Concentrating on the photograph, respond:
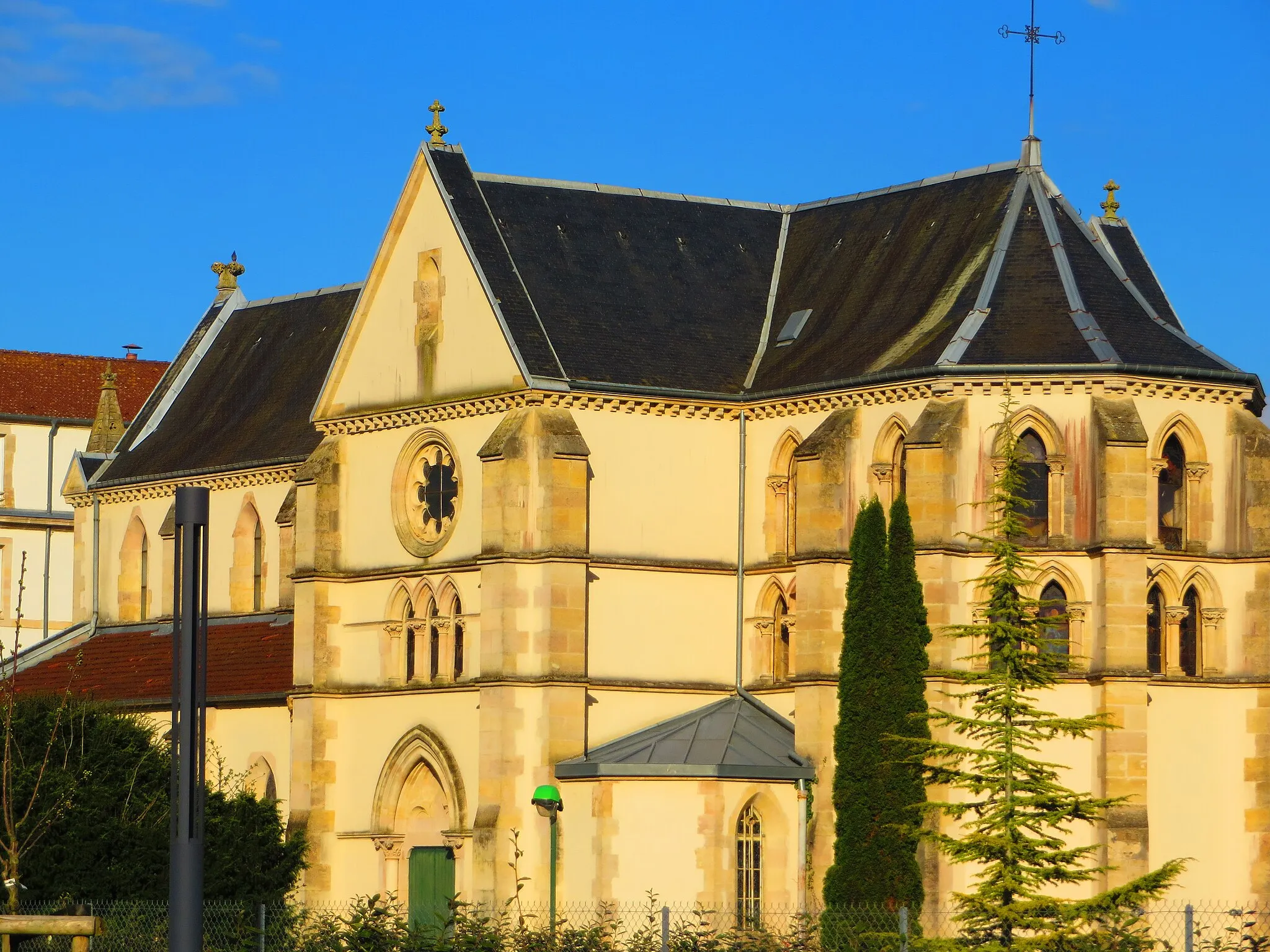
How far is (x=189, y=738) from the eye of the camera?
73.4 ft

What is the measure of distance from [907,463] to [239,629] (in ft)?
69.6

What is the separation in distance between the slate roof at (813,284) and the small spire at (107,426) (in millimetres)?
20401

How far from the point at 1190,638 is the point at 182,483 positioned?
27112 millimetres

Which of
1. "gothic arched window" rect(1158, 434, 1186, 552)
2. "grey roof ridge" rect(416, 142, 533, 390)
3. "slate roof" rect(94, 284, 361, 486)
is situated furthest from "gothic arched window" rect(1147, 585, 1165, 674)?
"slate roof" rect(94, 284, 361, 486)

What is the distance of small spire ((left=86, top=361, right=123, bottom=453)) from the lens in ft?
232

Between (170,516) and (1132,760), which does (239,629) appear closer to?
(170,516)

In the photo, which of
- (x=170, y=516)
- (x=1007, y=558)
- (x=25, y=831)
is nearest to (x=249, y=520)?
(x=170, y=516)

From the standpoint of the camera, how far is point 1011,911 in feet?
102

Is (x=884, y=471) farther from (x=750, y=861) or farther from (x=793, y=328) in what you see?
(x=750, y=861)

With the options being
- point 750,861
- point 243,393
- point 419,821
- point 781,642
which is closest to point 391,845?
point 419,821

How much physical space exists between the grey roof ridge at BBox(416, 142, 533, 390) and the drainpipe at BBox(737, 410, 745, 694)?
496cm

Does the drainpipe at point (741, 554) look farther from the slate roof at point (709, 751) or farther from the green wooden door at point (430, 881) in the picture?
the green wooden door at point (430, 881)

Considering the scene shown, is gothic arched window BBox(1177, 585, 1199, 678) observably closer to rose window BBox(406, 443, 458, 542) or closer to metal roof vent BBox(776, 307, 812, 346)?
metal roof vent BBox(776, 307, 812, 346)

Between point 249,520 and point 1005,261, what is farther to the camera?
point 249,520
